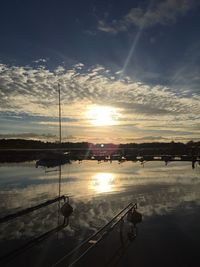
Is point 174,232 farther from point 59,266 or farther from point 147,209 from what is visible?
point 59,266

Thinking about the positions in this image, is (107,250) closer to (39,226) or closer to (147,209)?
(39,226)

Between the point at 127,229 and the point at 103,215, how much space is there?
332cm

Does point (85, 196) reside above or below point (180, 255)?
above

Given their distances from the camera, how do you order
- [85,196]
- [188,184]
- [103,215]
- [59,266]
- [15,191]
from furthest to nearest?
[188,184] < [15,191] < [85,196] < [103,215] < [59,266]

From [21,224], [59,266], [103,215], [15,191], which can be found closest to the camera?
[59,266]

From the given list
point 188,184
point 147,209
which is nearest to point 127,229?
point 147,209

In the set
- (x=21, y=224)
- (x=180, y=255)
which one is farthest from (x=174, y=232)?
(x=21, y=224)

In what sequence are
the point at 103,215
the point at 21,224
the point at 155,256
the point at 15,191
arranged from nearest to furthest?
1. the point at 155,256
2. the point at 21,224
3. the point at 103,215
4. the point at 15,191

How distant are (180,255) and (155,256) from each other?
1113mm

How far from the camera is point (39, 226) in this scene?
18750 mm

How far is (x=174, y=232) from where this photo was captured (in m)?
18.1

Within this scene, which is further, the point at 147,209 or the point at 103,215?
the point at 147,209

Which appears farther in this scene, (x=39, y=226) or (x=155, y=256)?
(x=39, y=226)

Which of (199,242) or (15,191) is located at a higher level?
(15,191)
